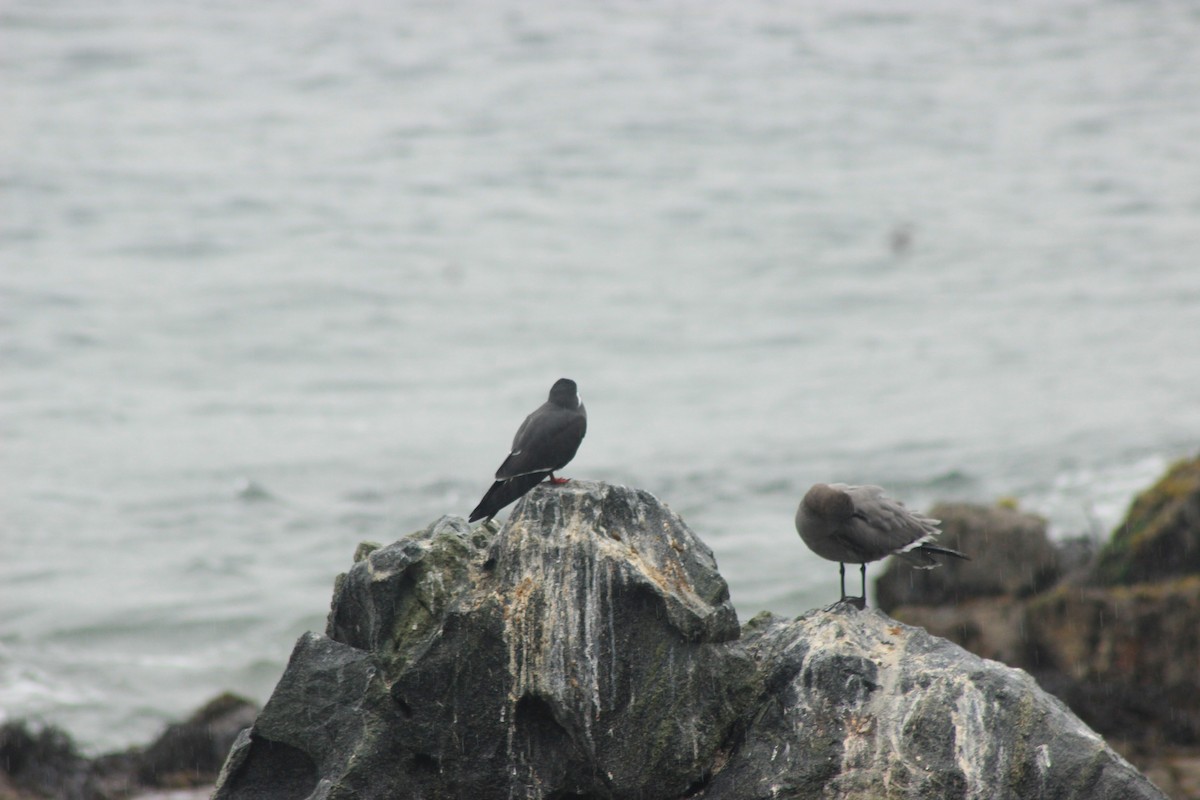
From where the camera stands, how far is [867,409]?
23.3m

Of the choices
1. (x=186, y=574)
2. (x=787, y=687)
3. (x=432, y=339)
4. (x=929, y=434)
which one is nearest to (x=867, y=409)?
(x=929, y=434)

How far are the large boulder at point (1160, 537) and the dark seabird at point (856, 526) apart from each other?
553cm

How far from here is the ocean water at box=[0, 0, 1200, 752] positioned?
61.7 feet

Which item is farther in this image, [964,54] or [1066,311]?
[964,54]

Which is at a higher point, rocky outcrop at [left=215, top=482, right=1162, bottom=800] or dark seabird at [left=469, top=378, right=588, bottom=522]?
dark seabird at [left=469, top=378, right=588, bottom=522]

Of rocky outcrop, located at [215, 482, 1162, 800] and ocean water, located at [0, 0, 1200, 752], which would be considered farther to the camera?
ocean water, located at [0, 0, 1200, 752]

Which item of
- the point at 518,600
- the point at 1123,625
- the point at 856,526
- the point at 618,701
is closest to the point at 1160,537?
the point at 1123,625

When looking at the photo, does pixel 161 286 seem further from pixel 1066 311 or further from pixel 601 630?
pixel 601 630

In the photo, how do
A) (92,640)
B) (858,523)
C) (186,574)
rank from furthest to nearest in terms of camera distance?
(186,574) → (92,640) → (858,523)

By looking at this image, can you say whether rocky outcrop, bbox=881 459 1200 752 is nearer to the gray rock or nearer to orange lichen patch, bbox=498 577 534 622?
the gray rock

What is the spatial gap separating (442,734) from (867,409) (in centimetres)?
1813

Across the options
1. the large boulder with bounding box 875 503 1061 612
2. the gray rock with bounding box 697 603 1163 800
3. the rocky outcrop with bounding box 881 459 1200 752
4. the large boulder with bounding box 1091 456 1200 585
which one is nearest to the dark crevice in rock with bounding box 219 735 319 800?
the gray rock with bounding box 697 603 1163 800

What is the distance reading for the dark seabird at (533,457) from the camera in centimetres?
685

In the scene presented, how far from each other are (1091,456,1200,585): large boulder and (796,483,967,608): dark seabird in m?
5.53
